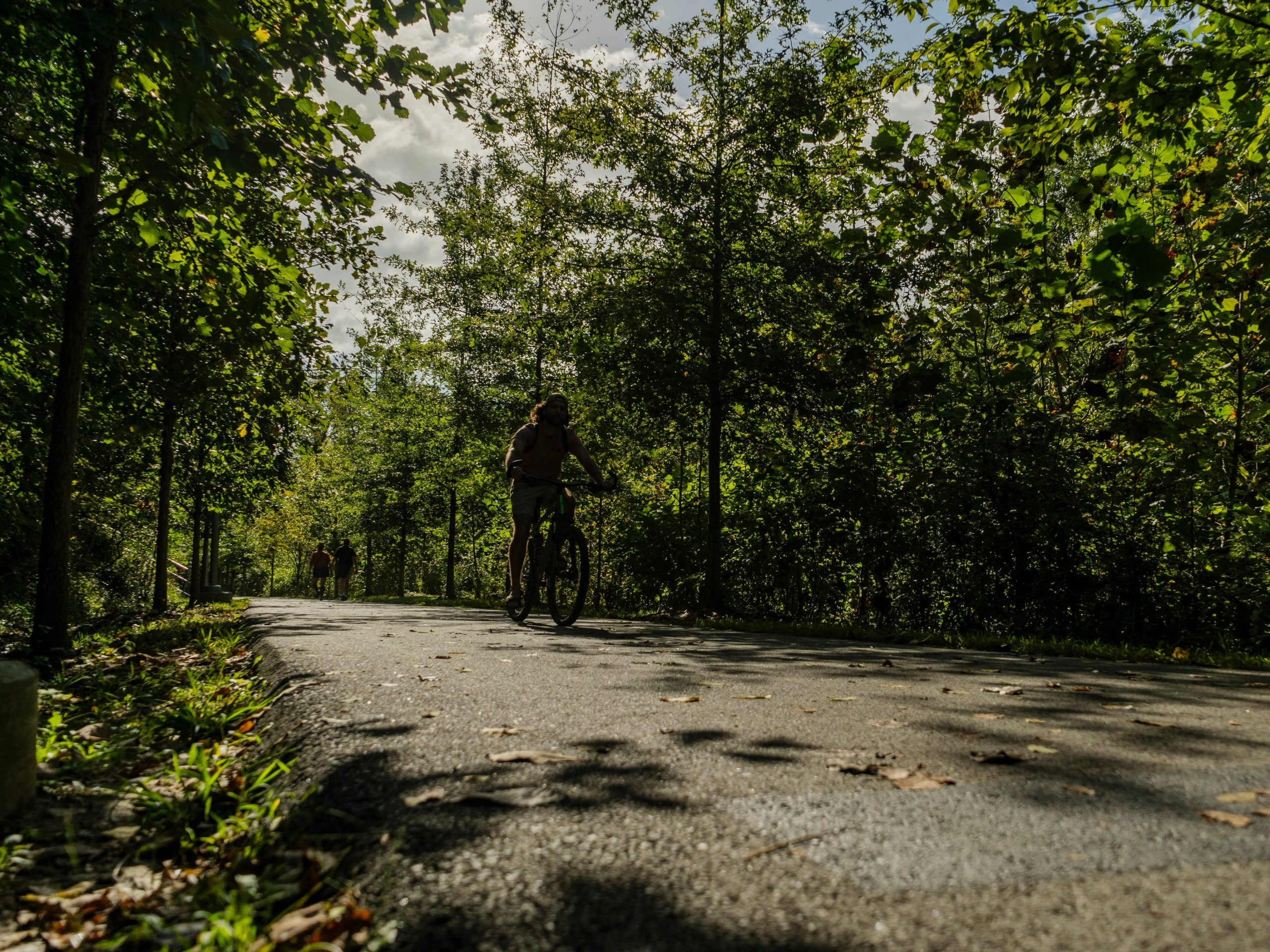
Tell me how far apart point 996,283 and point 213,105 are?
751cm

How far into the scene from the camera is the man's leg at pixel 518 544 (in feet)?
28.6

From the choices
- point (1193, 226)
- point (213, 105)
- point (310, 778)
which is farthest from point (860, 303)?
point (310, 778)

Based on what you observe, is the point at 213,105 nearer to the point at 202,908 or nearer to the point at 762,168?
the point at 202,908

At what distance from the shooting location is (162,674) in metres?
5.64

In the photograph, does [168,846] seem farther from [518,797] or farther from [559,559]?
[559,559]

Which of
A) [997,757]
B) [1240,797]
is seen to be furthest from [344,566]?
[1240,797]

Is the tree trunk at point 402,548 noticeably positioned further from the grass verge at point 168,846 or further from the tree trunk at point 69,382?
the grass verge at point 168,846

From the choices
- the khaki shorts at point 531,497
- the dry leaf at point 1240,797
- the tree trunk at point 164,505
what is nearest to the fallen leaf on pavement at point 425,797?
the dry leaf at point 1240,797

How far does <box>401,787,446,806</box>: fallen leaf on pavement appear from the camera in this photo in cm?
218

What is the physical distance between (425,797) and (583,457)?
6.42 meters

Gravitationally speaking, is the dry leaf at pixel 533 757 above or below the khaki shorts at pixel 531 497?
below

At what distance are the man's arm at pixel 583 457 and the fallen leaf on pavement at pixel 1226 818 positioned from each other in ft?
21.9

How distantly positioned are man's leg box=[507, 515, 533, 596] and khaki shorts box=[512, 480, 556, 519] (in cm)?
6

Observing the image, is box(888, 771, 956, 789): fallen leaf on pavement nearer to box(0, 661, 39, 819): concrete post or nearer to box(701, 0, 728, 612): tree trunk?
box(0, 661, 39, 819): concrete post
